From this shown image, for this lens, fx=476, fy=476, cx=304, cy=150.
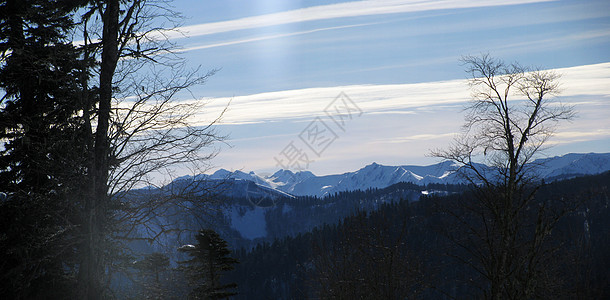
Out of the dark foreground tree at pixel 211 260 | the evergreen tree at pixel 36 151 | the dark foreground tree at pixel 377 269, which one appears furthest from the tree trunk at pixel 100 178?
the dark foreground tree at pixel 211 260

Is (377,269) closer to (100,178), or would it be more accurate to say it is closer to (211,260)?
(100,178)

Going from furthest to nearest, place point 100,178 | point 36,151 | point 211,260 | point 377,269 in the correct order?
point 211,260 < point 377,269 < point 36,151 < point 100,178

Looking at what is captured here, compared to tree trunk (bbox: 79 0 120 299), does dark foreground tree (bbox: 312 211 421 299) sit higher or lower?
lower

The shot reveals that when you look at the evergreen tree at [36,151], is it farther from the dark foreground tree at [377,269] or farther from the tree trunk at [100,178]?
the dark foreground tree at [377,269]

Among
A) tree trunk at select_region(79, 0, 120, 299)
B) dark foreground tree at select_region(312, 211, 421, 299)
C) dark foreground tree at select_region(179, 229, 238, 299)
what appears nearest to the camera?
tree trunk at select_region(79, 0, 120, 299)

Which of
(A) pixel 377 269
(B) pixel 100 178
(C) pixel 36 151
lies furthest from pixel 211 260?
(B) pixel 100 178

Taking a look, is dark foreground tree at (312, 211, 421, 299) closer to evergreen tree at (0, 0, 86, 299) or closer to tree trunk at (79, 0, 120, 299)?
tree trunk at (79, 0, 120, 299)

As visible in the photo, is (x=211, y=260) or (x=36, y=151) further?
(x=211, y=260)

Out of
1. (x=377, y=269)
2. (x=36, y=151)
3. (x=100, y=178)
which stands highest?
(x=36, y=151)

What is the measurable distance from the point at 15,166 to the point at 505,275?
1462cm

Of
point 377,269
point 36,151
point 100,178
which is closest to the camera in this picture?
point 100,178

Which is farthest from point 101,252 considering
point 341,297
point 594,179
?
point 594,179

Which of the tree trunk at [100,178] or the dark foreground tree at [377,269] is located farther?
the dark foreground tree at [377,269]

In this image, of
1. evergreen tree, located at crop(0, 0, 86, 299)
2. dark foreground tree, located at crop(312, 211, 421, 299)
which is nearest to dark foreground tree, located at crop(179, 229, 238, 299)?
evergreen tree, located at crop(0, 0, 86, 299)
